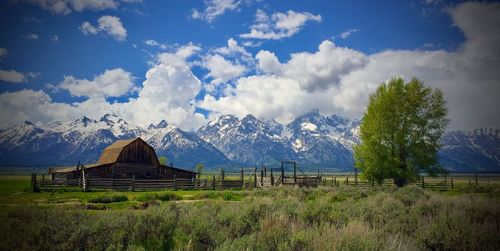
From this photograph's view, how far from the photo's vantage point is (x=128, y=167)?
51.6 meters

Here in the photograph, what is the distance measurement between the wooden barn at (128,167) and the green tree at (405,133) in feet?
100

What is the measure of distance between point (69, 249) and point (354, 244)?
578 cm

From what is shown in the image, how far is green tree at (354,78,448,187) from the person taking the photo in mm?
35062

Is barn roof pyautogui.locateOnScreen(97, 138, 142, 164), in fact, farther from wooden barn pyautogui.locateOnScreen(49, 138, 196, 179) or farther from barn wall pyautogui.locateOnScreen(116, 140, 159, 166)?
barn wall pyautogui.locateOnScreen(116, 140, 159, 166)

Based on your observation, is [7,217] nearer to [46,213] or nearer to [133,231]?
[46,213]

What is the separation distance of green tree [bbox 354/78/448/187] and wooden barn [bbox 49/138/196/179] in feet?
100

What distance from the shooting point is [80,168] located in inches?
1923

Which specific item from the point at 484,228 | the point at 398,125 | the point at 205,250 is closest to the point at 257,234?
the point at 205,250

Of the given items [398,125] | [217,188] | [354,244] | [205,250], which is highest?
[398,125]

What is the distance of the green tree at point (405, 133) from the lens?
35.1m

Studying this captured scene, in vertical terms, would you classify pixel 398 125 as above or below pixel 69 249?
above

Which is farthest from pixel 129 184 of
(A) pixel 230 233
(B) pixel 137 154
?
(A) pixel 230 233

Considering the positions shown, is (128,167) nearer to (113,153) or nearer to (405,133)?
(113,153)

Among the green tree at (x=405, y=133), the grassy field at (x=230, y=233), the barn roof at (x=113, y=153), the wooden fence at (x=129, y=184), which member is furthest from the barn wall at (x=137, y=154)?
the grassy field at (x=230, y=233)
